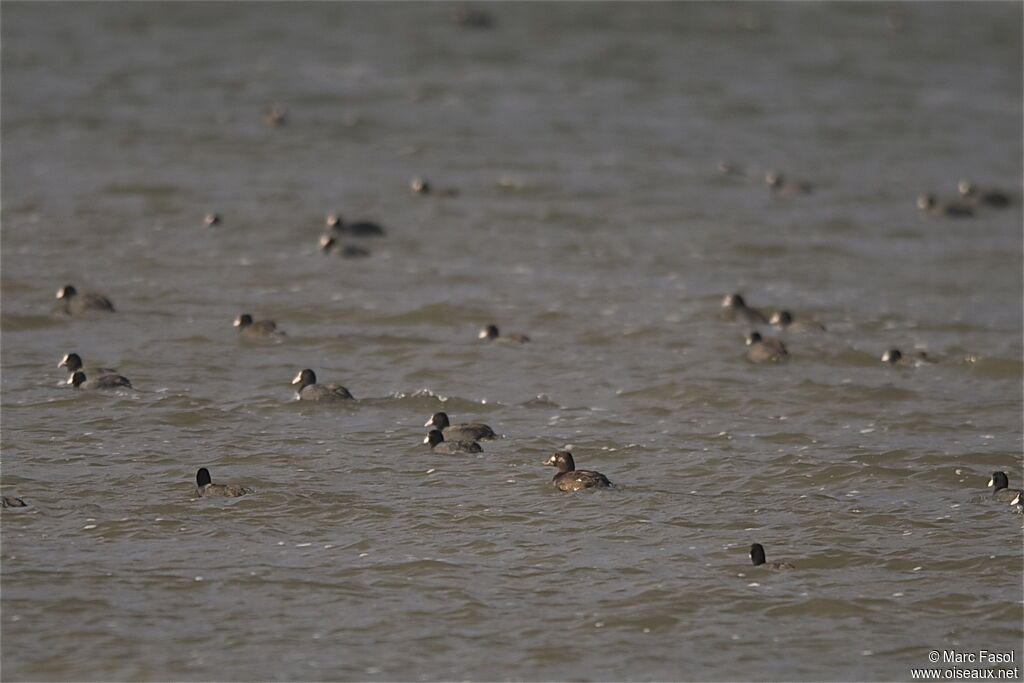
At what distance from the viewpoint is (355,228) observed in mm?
24250

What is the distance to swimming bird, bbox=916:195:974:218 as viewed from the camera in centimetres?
2670

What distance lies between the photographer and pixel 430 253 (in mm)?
23750

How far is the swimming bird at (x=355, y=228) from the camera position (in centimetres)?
2422

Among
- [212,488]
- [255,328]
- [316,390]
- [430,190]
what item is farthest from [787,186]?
[212,488]

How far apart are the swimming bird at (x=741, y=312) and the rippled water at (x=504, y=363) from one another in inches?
10.7

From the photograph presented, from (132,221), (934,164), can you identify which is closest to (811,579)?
(132,221)

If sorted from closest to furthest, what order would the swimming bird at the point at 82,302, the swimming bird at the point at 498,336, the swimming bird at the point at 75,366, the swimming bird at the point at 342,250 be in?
the swimming bird at the point at 75,366, the swimming bird at the point at 498,336, the swimming bird at the point at 82,302, the swimming bird at the point at 342,250

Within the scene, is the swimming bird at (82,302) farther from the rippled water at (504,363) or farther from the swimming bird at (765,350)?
the swimming bird at (765,350)

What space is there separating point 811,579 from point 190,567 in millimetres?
5249

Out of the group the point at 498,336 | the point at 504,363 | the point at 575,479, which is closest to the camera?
the point at 575,479

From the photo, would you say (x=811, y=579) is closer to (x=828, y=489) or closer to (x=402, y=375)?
(x=828, y=489)

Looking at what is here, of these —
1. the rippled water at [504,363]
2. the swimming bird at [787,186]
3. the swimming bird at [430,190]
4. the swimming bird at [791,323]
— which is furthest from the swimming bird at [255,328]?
the swimming bird at [787,186]

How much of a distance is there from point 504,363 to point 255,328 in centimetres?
320

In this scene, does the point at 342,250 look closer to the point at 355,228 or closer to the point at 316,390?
the point at 355,228
